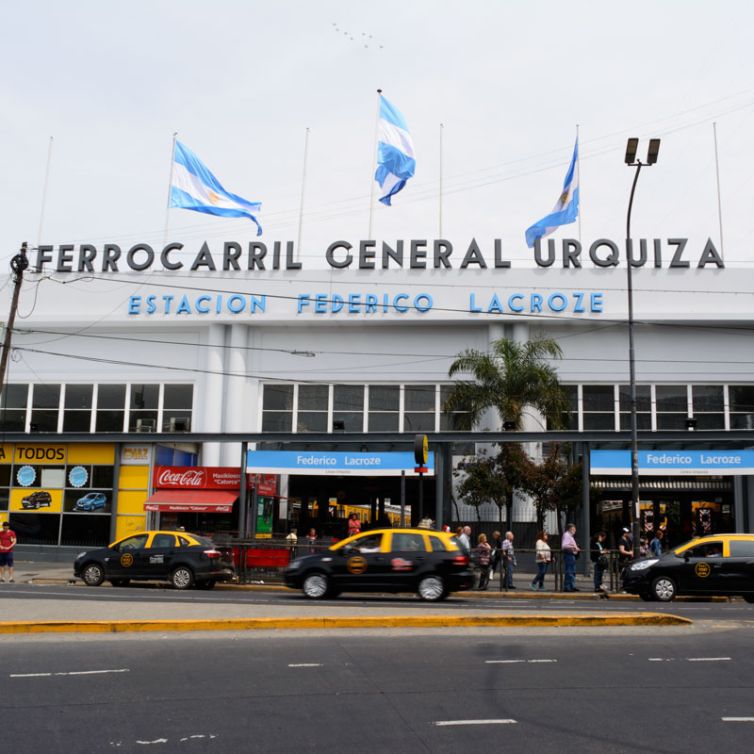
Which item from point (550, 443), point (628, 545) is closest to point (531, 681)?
point (628, 545)

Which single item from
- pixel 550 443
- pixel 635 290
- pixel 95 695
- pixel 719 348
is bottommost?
pixel 95 695

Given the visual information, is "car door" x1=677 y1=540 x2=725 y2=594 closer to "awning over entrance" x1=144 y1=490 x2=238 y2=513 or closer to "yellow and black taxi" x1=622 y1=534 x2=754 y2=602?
"yellow and black taxi" x1=622 y1=534 x2=754 y2=602

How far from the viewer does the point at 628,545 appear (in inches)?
1022

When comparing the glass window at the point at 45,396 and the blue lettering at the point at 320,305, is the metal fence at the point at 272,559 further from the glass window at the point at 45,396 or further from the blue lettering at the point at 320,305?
the glass window at the point at 45,396

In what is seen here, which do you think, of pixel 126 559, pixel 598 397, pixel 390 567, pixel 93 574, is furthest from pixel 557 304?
pixel 93 574

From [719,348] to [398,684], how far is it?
1170 inches

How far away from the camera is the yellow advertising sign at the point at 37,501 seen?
3466cm

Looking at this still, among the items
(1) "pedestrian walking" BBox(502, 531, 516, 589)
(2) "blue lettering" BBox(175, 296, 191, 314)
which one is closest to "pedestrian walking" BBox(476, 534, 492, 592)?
(1) "pedestrian walking" BBox(502, 531, 516, 589)

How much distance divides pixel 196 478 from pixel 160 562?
957 cm

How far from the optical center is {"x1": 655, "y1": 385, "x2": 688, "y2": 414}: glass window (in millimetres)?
35688

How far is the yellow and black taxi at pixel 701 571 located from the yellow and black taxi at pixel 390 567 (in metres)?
4.77

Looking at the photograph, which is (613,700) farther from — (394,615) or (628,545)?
(628,545)

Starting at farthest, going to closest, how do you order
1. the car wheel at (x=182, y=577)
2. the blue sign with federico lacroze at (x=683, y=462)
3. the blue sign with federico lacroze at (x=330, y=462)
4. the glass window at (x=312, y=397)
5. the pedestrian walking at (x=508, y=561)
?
the glass window at (x=312, y=397) → the blue sign with federico lacroze at (x=330, y=462) → the blue sign with federico lacroze at (x=683, y=462) → the pedestrian walking at (x=508, y=561) → the car wheel at (x=182, y=577)

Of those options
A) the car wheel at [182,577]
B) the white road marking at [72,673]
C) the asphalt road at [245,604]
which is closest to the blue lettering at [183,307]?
the asphalt road at [245,604]
